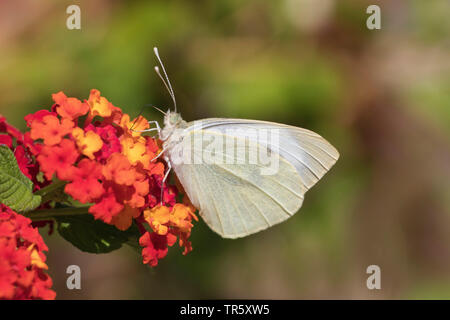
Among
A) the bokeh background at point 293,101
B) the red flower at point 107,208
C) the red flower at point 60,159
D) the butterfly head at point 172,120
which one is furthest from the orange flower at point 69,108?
the bokeh background at point 293,101

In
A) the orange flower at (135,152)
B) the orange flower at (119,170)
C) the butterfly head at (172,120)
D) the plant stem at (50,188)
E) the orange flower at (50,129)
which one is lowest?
the plant stem at (50,188)

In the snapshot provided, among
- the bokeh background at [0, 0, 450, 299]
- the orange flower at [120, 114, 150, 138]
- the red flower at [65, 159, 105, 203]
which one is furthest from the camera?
the bokeh background at [0, 0, 450, 299]

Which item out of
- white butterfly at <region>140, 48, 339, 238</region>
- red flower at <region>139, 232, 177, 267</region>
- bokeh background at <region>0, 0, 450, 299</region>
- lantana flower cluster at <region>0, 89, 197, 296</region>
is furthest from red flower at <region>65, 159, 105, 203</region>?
bokeh background at <region>0, 0, 450, 299</region>

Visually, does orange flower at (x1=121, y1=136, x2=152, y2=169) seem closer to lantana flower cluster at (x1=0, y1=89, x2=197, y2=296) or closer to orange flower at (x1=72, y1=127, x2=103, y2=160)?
lantana flower cluster at (x1=0, y1=89, x2=197, y2=296)

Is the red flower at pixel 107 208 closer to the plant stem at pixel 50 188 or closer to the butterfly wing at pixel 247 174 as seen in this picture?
the plant stem at pixel 50 188
